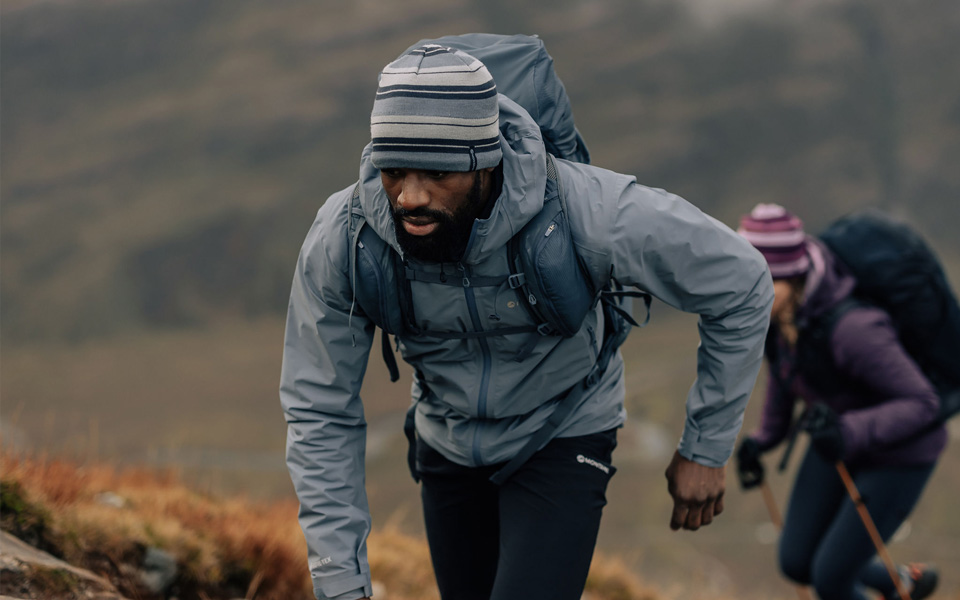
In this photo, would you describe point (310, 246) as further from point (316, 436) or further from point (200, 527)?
point (200, 527)

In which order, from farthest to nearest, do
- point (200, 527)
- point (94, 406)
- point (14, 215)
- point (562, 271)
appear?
point (14, 215) → point (94, 406) → point (200, 527) → point (562, 271)

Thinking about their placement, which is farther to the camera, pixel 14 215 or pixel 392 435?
pixel 14 215

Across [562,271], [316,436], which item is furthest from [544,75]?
[316,436]

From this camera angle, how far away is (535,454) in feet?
11.0

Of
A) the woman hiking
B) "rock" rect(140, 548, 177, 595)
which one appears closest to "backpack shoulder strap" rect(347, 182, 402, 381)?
"rock" rect(140, 548, 177, 595)

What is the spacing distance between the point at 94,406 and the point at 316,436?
512ft

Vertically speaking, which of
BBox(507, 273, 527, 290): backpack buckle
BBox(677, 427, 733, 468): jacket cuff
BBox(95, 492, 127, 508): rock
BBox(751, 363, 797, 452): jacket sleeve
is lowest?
BBox(751, 363, 797, 452): jacket sleeve

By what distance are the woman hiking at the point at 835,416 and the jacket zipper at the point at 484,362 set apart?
2406 mm

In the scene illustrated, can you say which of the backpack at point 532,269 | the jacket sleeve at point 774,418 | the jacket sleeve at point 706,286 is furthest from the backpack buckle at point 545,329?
the jacket sleeve at point 774,418

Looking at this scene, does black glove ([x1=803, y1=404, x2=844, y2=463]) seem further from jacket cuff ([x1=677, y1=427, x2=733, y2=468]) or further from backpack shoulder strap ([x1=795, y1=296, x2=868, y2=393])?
jacket cuff ([x1=677, y1=427, x2=733, y2=468])

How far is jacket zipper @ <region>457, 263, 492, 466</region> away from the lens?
2.99 m

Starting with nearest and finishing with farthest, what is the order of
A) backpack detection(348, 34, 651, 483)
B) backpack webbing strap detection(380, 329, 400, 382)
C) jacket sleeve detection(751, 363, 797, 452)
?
backpack detection(348, 34, 651, 483) < backpack webbing strap detection(380, 329, 400, 382) < jacket sleeve detection(751, 363, 797, 452)

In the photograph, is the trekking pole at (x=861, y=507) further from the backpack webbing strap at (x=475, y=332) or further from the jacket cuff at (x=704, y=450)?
the backpack webbing strap at (x=475, y=332)

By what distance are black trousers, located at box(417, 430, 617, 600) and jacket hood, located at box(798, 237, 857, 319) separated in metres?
2.13
